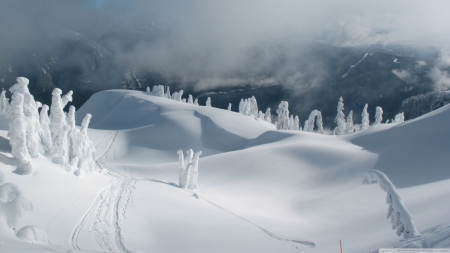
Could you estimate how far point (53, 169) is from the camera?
19.4m

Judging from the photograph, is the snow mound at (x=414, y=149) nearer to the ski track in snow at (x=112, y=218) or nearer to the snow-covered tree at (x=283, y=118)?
the ski track in snow at (x=112, y=218)

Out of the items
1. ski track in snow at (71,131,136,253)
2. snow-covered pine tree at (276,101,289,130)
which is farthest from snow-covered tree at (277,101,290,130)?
ski track in snow at (71,131,136,253)

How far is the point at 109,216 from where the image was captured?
664 inches

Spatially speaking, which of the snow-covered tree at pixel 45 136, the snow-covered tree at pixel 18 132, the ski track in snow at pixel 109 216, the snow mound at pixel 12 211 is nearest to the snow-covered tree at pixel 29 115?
the snow-covered tree at pixel 18 132

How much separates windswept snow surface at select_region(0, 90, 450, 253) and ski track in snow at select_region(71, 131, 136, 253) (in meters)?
0.05

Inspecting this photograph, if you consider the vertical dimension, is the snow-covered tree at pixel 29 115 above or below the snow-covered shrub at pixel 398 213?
above

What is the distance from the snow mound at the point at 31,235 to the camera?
10.6m

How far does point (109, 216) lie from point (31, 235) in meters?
6.04

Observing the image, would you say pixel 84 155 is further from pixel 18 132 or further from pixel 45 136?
pixel 18 132

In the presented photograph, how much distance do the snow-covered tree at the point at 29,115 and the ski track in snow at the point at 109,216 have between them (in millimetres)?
4601

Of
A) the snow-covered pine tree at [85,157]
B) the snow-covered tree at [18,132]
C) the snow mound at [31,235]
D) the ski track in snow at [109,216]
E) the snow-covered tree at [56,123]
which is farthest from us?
the snow-covered pine tree at [85,157]

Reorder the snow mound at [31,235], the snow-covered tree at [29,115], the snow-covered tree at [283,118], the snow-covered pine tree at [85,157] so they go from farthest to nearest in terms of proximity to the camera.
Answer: the snow-covered tree at [283,118]
the snow-covered pine tree at [85,157]
the snow-covered tree at [29,115]
the snow mound at [31,235]

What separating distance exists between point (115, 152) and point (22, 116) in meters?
34.1

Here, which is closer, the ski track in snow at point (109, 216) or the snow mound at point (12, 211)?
the snow mound at point (12, 211)
